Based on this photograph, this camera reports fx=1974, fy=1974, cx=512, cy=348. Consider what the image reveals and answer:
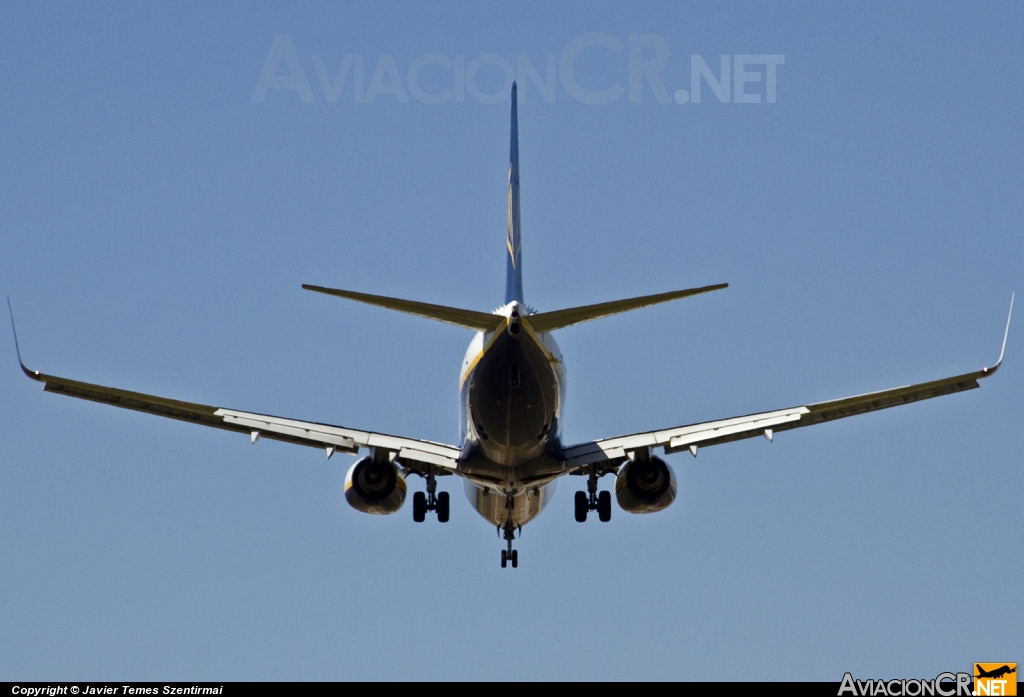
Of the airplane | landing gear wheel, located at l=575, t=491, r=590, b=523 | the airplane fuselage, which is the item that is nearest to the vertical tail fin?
the airplane

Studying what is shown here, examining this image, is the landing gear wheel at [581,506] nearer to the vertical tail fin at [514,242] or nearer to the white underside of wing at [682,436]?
the white underside of wing at [682,436]

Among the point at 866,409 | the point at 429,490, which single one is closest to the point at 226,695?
the point at 429,490

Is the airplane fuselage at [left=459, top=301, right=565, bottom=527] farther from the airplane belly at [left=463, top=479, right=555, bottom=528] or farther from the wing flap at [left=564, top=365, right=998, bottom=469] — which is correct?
the wing flap at [left=564, top=365, right=998, bottom=469]

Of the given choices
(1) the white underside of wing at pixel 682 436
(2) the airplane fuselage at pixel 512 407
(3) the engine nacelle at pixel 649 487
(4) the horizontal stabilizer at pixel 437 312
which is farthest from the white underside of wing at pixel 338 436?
(4) the horizontal stabilizer at pixel 437 312

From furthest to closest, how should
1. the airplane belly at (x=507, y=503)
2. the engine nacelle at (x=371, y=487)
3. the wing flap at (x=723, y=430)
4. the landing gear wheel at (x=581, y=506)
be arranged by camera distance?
the landing gear wheel at (x=581, y=506) < the airplane belly at (x=507, y=503) < the wing flap at (x=723, y=430) < the engine nacelle at (x=371, y=487)

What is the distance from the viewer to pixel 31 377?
174 feet

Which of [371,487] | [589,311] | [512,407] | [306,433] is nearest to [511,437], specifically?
[512,407]

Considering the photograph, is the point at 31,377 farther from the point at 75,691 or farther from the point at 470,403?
the point at 470,403

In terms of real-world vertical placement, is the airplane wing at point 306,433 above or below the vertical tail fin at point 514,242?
below

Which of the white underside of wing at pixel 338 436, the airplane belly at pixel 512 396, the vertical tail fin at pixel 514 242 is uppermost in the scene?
the vertical tail fin at pixel 514 242

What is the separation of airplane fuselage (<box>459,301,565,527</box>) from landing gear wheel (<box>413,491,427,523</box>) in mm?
2754

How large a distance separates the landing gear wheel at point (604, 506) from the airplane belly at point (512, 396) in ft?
23.2

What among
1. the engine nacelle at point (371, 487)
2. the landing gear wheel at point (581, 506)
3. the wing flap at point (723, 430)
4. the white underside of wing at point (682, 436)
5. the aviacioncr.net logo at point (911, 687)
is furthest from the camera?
the landing gear wheel at point (581, 506)

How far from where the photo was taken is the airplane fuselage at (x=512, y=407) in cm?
4847
